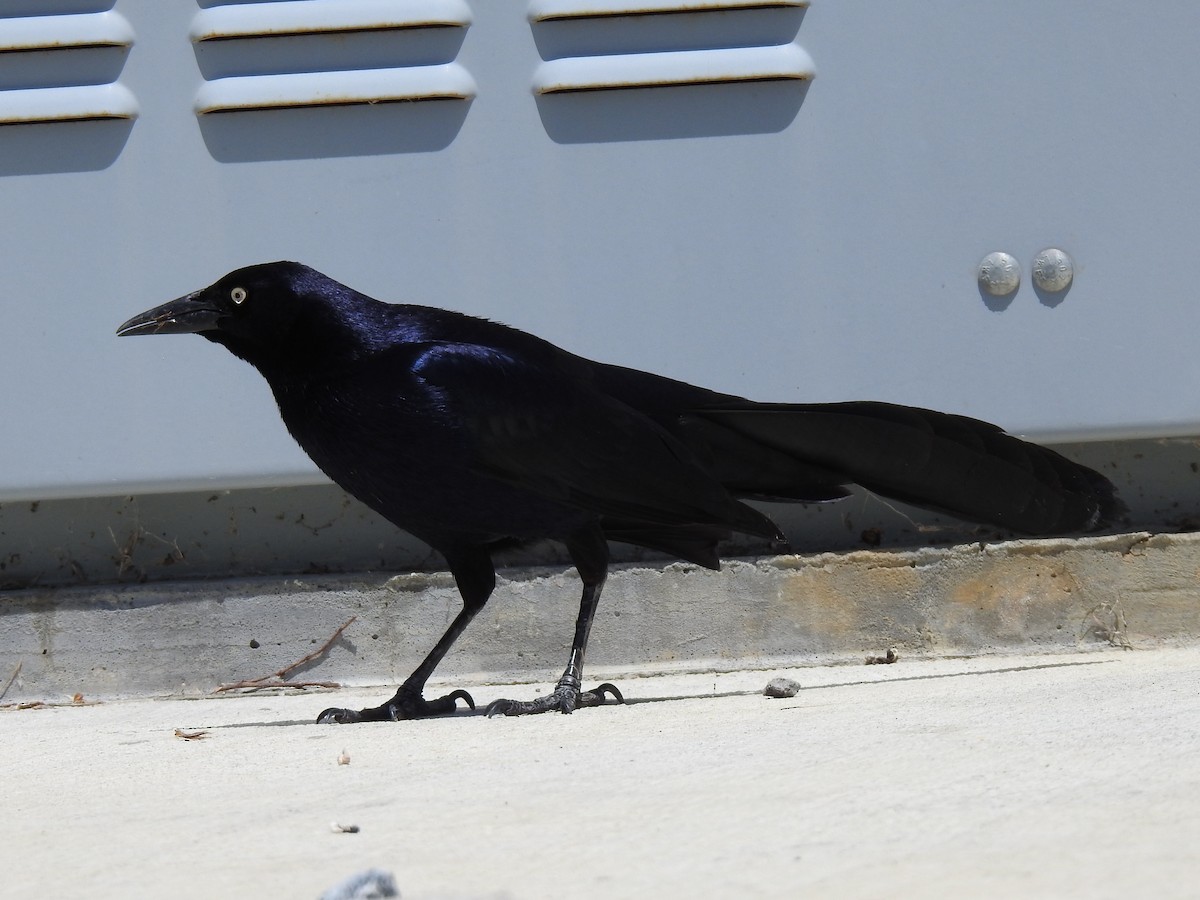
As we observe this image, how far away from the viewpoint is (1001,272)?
14.0 ft

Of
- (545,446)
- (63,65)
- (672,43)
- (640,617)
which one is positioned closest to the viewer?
(545,446)

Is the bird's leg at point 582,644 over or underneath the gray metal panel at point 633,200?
underneath

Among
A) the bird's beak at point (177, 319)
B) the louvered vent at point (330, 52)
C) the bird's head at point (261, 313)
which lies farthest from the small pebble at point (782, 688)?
the louvered vent at point (330, 52)

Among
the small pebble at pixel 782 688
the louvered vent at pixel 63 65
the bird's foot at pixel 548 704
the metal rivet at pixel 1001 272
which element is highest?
the louvered vent at pixel 63 65

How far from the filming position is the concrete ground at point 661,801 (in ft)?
5.42

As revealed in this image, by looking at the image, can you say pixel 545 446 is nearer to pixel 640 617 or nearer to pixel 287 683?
pixel 640 617

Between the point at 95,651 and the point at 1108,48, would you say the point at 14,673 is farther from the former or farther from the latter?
the point at 1108,48

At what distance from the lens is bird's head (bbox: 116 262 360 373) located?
11.9 feet

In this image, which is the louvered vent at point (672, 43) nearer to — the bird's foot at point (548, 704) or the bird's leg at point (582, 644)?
the bird's leg at point (582, 644)

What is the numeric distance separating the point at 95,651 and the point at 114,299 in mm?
1163

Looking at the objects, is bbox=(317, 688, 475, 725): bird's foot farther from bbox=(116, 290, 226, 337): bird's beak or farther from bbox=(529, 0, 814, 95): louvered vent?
bbox=(529, 0, 814, 95): louvered vent

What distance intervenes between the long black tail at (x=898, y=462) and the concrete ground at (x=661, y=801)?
530mm

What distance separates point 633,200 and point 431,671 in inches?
63.7

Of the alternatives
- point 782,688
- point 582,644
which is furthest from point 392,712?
point 782,688
